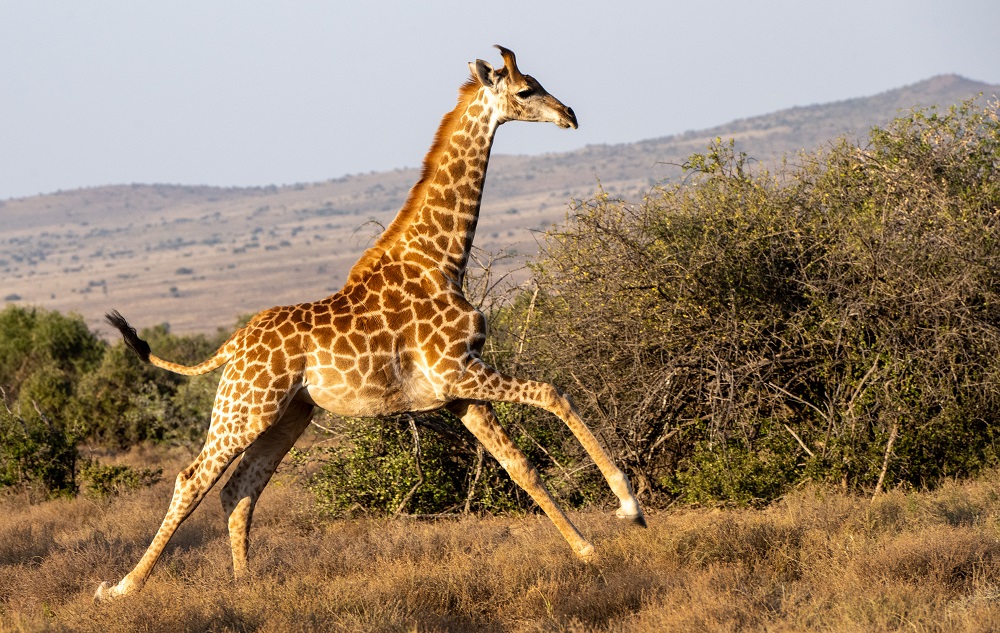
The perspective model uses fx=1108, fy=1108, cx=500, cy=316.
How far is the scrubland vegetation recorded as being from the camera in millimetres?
6641

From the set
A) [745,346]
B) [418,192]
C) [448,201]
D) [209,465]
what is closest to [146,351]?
[209,465]

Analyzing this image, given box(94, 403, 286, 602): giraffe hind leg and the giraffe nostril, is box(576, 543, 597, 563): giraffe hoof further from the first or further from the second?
the giraffe nostril

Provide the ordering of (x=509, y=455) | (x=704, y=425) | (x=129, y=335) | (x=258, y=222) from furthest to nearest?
(x=258, y=222) → (x=704, y=425) → (x=129, y=335) → (x=509, y=455)

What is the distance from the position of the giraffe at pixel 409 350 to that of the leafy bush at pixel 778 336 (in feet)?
6.79

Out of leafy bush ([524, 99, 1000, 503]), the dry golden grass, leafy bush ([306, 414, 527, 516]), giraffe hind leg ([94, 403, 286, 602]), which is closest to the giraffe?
giraffe hind leg ([94, 403, 286, 602])

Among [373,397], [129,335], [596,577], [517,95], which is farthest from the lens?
[129,335]

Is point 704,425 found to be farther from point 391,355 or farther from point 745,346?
point 391,355

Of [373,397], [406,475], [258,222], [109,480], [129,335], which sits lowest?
[258,222]

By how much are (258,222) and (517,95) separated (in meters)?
142

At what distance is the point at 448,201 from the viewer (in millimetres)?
7055

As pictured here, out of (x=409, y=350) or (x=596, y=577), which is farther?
(x=409, y=350)

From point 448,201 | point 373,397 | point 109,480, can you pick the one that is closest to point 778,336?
point 448,201

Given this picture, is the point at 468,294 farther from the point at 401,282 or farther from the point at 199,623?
the point at 199,623

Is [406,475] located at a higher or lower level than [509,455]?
lower
